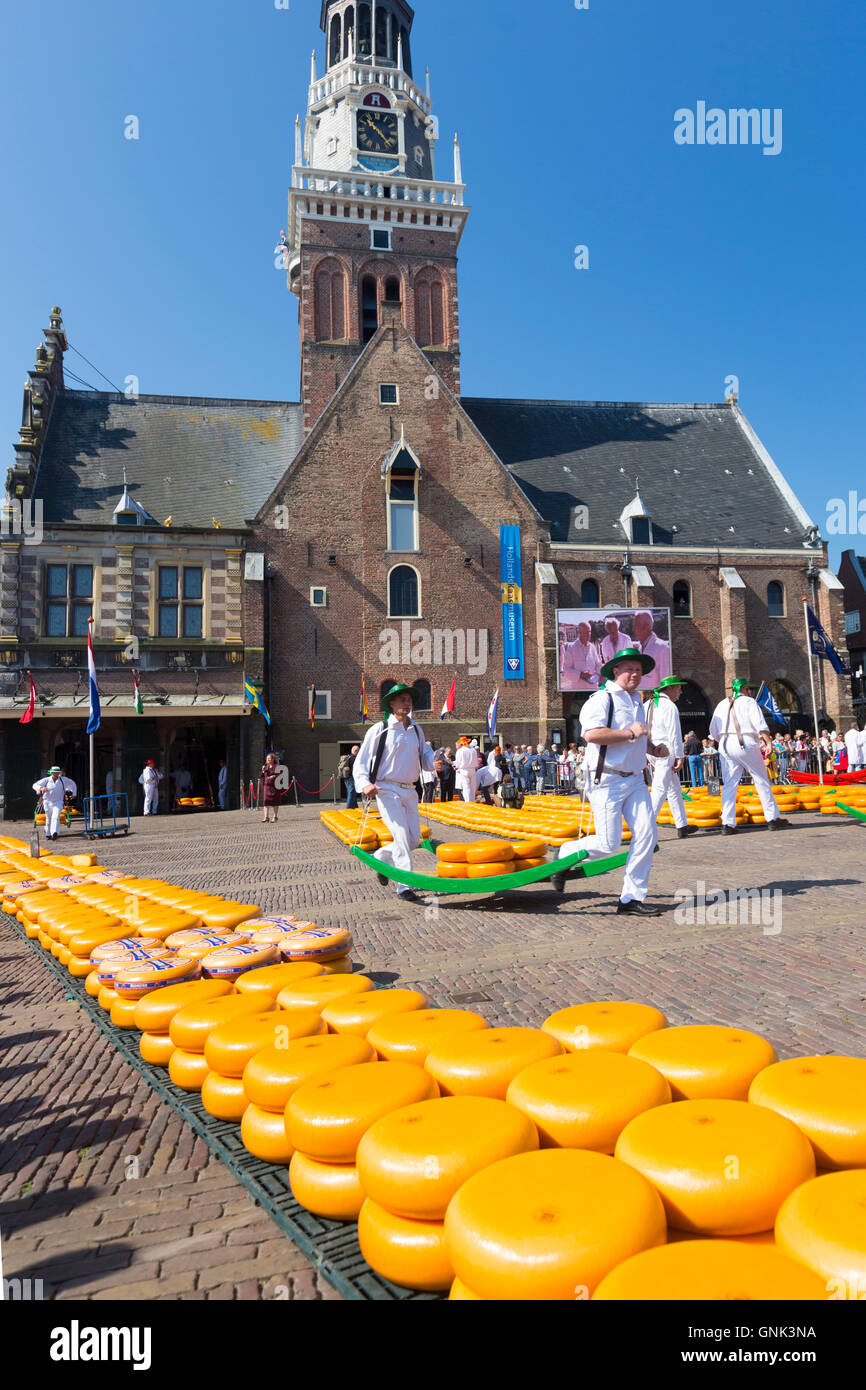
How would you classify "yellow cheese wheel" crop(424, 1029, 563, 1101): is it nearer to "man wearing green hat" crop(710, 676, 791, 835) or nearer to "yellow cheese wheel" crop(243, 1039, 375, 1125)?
"yellow cheese wheel" crop(243, 1039, 375, 1125)

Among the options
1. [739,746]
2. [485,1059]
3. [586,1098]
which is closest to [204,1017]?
[485,1059]

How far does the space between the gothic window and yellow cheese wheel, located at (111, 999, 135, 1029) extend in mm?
30551

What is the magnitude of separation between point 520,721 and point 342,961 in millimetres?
26501

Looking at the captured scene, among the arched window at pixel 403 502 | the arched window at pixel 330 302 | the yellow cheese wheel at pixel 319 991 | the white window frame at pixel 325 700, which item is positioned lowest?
the yellow cheese wheel at pixel 319 991

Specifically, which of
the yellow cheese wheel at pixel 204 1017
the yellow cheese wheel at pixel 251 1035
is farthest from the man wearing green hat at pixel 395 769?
the yellow cheese wheel at pixel 251 1035

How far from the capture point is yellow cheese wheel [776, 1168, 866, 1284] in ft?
5.46

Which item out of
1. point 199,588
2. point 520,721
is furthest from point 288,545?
point 520,721

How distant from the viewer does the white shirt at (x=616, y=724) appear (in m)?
7.38

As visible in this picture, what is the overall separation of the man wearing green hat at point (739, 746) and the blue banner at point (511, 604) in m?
19.1

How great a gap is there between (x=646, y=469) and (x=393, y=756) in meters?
34.0

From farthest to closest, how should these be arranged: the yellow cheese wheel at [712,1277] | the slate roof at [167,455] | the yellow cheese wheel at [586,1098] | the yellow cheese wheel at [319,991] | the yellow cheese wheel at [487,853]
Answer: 1. the slate roof at [167,455]
2. the yellow cheese wheel at [487,853]
3. the yellow cheese wheel at [319,991]
4. the yellow cheese wheel at [586,1098]
5. the yellow cheese wheel at [712,1277]

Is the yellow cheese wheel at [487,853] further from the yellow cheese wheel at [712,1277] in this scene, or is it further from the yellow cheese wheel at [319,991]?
the yellow cheese wheel at [712,1277]
